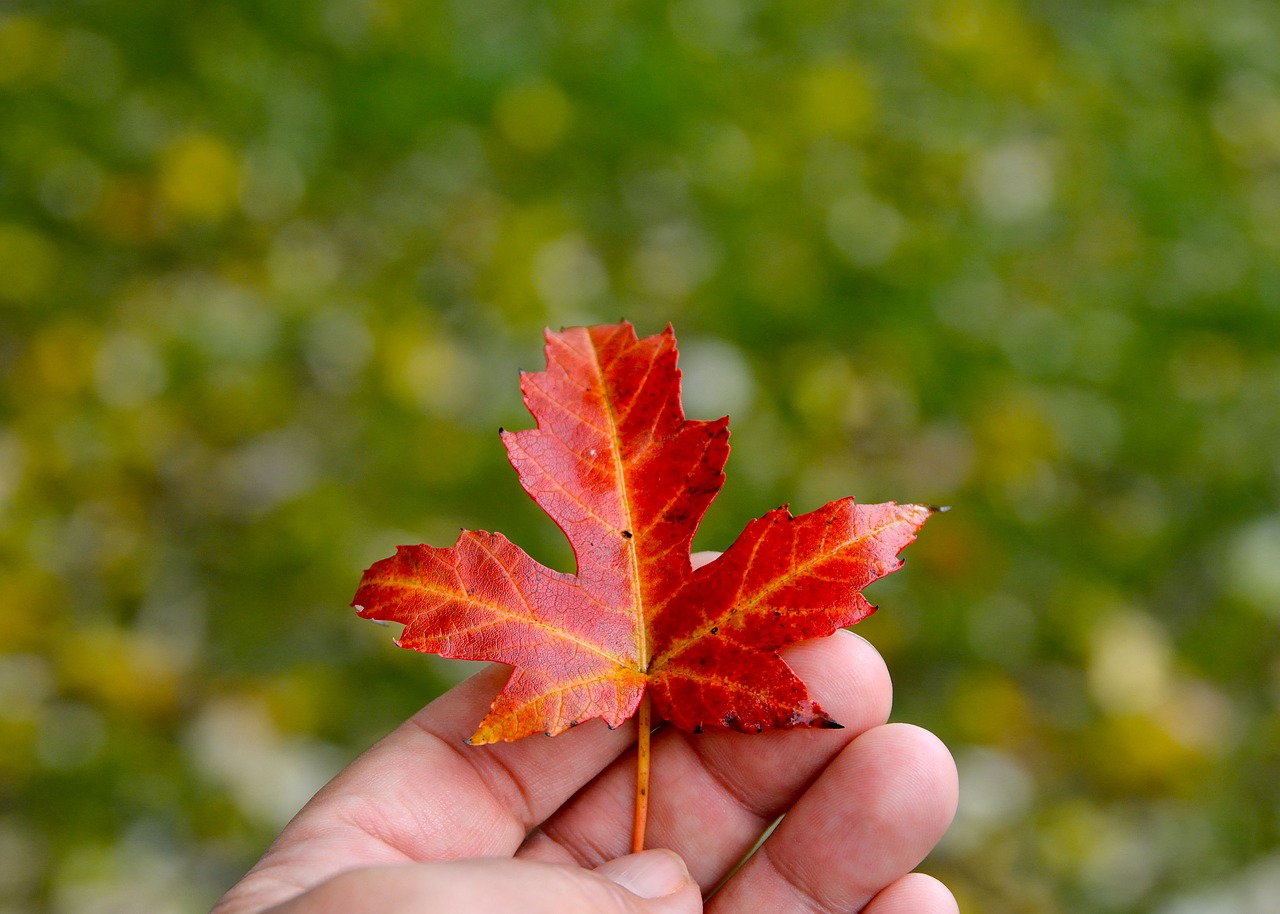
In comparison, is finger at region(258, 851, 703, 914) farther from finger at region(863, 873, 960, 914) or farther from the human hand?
finger at region(863, 873, 960, 914)

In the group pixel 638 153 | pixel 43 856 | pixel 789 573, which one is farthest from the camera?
pixel 638 153

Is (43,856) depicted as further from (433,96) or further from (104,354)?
(433,96)

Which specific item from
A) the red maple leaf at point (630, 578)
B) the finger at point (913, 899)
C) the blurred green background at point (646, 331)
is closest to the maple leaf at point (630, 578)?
the red maple leaf at point (630, 578)

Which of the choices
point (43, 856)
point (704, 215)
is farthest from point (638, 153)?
point (43, 856)

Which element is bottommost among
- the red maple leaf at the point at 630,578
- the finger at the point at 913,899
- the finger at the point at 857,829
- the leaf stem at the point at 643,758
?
the finger at the point at 913,899

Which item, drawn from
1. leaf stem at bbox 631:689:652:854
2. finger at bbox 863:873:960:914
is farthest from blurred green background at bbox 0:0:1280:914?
leaf stem at bbox 631:689:652:854

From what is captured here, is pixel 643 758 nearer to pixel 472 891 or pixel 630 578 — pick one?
pixel 630 578

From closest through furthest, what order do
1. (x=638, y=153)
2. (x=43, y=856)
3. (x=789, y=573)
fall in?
(x=789, y=573) < (x=43, y=856) < (x=638, y=153)

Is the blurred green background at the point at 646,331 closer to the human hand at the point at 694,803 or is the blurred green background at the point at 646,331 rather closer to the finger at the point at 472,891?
the human hand at the point at 694,803
